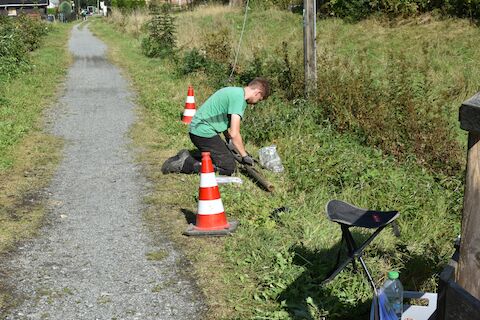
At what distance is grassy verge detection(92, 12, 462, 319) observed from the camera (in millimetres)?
4410

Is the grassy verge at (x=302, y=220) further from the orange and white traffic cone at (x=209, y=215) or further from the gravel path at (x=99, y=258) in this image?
the gravel path at (x=99, y=258)

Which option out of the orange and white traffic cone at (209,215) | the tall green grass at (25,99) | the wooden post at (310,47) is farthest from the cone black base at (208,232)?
the wooden post at (310,47)

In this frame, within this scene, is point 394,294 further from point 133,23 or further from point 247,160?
point 133,23

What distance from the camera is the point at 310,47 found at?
10.4m

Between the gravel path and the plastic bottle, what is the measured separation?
4.35 ft

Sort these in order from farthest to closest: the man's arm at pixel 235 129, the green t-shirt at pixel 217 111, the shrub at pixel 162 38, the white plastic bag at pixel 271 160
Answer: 1. the shrub at pixel 162 38
2. the white plastic bag at pixel 271 160
3. the green t-shirt at pixel 217 111
4. the man's arm at pixel 235 129

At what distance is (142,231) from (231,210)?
0.93m

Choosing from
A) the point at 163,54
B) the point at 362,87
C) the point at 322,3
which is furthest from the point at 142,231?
the point at 322,3

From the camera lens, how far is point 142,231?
226 inches

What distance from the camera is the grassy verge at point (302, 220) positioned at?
4410mm

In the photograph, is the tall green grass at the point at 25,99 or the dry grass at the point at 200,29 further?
the dry grass at the point at 200,29

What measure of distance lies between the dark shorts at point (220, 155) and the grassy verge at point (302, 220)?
1.12 feet

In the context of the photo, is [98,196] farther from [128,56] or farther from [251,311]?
[128,56]

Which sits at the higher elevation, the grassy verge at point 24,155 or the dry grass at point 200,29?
the dry grass at point 200,29
